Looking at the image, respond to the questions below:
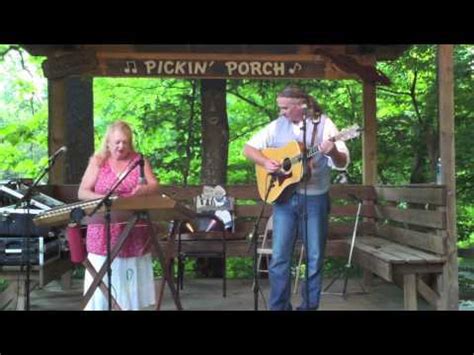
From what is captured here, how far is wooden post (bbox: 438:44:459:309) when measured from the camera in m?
4.77

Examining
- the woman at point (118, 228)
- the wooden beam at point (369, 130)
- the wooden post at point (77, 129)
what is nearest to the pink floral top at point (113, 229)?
the woman at point (118, 228)

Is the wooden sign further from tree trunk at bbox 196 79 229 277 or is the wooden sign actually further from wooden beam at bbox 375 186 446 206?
wooden beam at bbox 375 186 446 206

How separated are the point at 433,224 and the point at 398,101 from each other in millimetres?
5095

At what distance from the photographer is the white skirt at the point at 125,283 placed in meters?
4.03

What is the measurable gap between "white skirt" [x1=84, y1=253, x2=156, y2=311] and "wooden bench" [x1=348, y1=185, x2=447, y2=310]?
1.79m

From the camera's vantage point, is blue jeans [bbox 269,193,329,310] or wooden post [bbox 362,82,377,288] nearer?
blue jeans [bbox 269,193,329,310]

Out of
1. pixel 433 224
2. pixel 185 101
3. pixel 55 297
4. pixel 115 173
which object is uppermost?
pixel 185 101

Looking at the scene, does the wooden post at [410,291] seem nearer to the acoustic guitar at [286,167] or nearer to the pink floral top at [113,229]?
the acoustic guitar at [286,167]

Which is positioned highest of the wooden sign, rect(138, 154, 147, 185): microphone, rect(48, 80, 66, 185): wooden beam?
the wooden sign

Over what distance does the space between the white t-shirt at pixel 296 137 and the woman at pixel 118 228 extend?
101cm

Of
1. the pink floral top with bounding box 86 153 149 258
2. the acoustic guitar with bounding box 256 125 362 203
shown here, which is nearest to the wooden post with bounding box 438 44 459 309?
the acoustic guitar with bounding box 256 125 362 203
